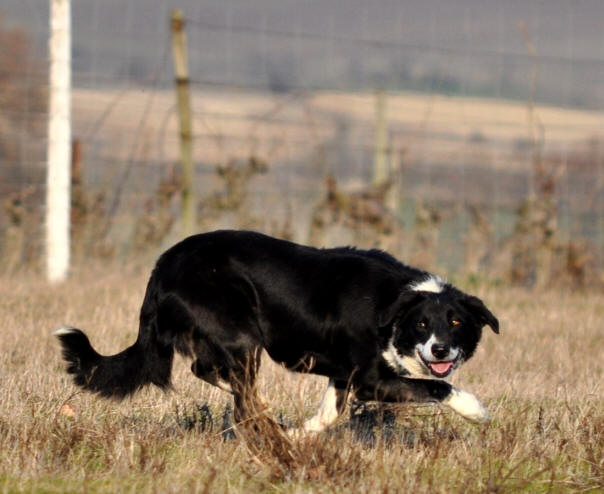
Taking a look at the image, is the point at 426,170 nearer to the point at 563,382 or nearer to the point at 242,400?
the point at 563,382

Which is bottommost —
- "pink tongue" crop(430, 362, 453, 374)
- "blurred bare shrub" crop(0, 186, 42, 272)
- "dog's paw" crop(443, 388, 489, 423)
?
"blurred bare shrub" crop(0, 186, 42, 272)

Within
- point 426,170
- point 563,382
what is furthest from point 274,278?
point 426,170

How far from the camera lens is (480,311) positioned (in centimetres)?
511

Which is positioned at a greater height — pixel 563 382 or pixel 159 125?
pixel 159 125

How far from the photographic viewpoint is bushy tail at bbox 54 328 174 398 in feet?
16.4

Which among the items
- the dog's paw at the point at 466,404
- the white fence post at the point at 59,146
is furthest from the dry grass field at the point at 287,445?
the white fence post at the point at 59,146

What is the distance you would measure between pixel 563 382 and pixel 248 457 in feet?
10.5

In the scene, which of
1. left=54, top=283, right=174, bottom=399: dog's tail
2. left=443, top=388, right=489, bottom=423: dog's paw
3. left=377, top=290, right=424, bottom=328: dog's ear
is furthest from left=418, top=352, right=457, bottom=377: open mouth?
left=54, top=283, right=174, bottom=399: dog's tail

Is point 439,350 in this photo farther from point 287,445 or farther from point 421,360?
point 287,445

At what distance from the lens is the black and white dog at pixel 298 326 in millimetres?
4965

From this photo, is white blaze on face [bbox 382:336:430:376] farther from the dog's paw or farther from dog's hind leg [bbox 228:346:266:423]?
dog's hind leg [bbox 228:346:266:423]

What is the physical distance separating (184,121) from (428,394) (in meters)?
6.63

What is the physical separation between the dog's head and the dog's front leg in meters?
0.09

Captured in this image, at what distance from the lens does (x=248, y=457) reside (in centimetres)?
429
